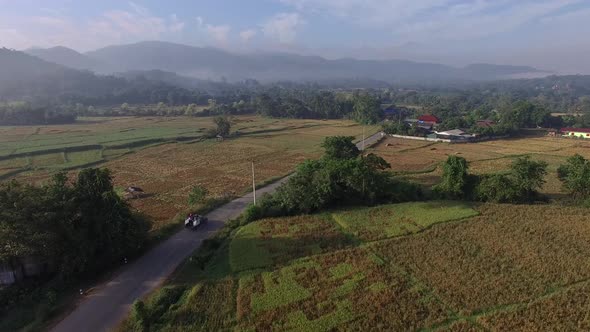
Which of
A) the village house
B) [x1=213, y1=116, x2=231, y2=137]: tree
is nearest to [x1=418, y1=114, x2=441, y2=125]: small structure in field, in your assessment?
the village house

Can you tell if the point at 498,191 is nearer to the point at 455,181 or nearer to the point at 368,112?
the point at 455,181

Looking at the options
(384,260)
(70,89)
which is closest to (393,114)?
(384,260)

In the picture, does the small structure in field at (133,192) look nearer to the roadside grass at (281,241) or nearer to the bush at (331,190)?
the bush at (331,190)

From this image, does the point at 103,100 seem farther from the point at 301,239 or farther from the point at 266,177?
the point at 301,239

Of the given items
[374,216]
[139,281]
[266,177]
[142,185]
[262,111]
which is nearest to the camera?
[139,281]

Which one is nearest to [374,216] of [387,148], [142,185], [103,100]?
[142,185]

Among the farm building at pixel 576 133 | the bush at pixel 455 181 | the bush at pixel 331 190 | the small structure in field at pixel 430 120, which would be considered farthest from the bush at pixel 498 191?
the small structure in field at pixel 430 120

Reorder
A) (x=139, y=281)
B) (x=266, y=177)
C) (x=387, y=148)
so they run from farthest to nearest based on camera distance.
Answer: (x=387, y=148)
(x=266, y=177)
(x=139, y=281)
